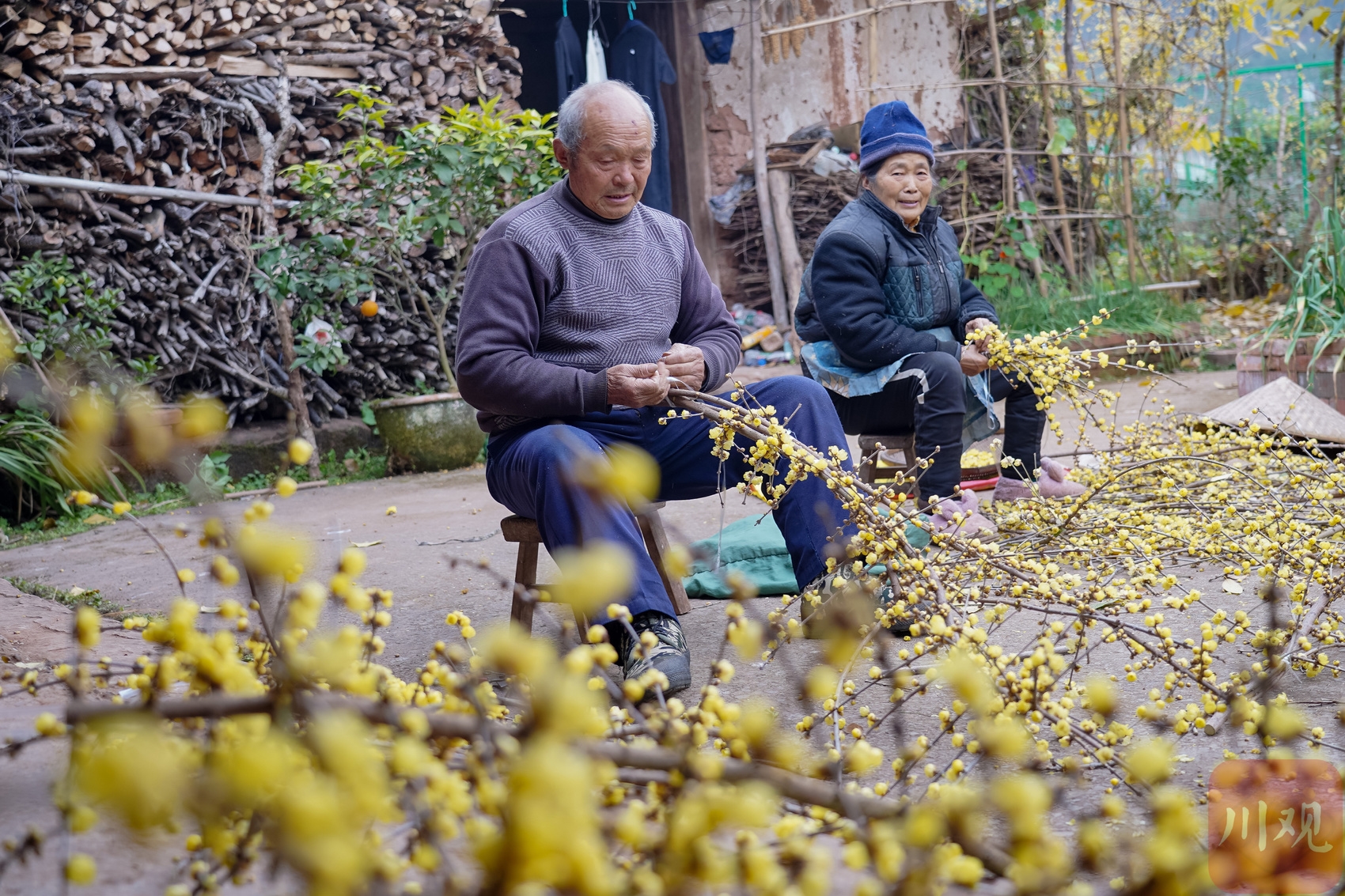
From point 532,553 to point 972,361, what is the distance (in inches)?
63.6

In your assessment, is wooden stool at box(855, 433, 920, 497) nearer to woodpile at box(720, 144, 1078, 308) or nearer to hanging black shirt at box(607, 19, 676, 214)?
woodpile at box(720, 144, 1078, 308)

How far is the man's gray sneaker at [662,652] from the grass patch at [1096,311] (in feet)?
19.2

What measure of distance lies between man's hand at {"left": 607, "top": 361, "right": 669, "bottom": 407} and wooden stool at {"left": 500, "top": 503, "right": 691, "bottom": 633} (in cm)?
26

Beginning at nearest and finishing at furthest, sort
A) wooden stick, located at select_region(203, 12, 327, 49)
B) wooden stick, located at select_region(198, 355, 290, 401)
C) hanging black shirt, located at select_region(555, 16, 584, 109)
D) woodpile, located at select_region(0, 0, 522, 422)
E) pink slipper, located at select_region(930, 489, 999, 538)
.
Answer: pink slipper, located at select_region(930, 489, 999, 538)
woodpile, located at select_region(0, 0, 522, 422)
wooden stick, located at select_region(198, 355, 290, 401)
wooden stick, located at select_region(203, 12, 327, 49)
hanging black shirt, located at select_region(555, 16, 584, 109)

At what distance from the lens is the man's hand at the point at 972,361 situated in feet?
11.6

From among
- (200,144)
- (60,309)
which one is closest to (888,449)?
(60,309)

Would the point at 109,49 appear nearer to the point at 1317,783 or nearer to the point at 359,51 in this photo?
the point at 359,51

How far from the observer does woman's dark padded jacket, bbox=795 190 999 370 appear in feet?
11.6

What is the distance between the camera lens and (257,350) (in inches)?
248

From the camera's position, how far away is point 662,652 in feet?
7.67

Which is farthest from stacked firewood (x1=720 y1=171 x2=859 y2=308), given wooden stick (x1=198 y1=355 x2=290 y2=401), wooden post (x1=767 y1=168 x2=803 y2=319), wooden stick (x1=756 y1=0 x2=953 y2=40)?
wooden stick (x1=198 y1=355 x2=290 y2=401)

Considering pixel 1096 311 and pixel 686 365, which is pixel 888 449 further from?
pixel 1096 311

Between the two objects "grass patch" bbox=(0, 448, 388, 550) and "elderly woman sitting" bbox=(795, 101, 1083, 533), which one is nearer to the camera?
"elderly woman sitting" bbox=(795, 101, 1083, 533)

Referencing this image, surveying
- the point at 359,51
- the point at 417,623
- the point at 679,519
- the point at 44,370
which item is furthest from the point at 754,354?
the point at 417,623
